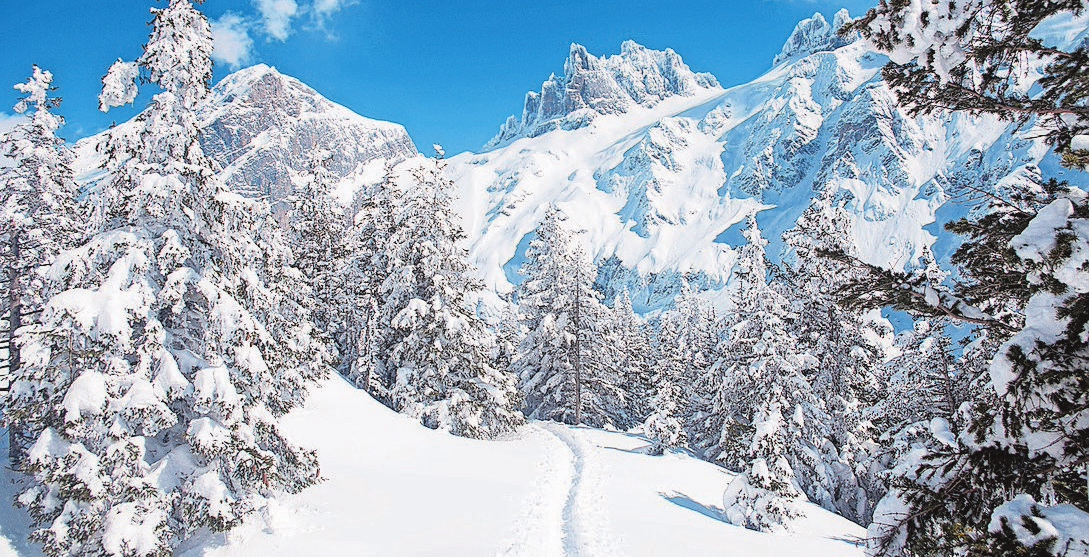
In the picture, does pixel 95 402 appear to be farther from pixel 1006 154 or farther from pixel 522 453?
pixel 1006 154

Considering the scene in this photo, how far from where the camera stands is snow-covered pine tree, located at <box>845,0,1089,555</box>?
3.75 m

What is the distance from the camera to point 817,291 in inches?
844

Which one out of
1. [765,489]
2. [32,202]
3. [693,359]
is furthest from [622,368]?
[32,202]

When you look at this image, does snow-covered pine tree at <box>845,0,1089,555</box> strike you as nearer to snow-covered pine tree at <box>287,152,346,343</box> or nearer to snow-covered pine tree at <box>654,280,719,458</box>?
snow-covered pine tree at <box>654,280,719,458</box>

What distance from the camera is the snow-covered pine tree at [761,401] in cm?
1523

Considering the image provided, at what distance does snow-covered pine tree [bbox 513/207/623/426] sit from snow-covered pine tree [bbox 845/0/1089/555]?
2765cm

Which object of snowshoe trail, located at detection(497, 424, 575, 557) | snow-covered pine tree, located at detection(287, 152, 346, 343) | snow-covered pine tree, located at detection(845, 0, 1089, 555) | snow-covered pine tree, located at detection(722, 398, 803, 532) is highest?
snow-covered pine tree, located at detection(287, 152, 346, 343)

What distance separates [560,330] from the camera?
3275 cm

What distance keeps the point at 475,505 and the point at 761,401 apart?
10.3 meters

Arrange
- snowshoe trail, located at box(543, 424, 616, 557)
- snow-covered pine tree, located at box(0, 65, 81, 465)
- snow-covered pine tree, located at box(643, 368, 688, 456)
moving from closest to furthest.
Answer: snowshoe trail, located at box(543, 424, 616, 557), snow-covered pine tree, located at box(0, 65, 81, 465), snow-covered pine tree, located at box(643, 368, 688, 456)

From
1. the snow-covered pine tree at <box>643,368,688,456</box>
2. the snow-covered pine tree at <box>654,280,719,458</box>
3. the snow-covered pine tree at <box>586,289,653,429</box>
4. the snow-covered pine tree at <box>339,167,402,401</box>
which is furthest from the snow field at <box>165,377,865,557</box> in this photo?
the snow-covered pine tree at <box>586,289,653,429</box>

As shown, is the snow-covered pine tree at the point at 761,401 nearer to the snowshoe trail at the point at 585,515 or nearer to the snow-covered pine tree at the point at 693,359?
the snowshoe trail at the point at 585,515

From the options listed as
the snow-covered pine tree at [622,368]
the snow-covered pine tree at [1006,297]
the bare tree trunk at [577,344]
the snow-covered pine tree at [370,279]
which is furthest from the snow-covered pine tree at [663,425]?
the snow-covered pine tree at [1006,297]

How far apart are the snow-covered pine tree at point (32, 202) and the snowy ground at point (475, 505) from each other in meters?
6.99
